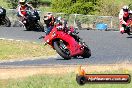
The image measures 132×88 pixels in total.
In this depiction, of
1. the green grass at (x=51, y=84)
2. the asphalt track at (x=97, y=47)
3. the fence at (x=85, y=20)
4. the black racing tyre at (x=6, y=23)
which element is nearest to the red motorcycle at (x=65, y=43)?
the asphalt track at (x=97, y=47)

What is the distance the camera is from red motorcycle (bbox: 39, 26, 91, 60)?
1859cm

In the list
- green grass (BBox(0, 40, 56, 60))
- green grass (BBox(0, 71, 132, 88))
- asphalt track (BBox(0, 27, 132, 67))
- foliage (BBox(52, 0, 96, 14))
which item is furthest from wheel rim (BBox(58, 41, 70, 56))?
foliage (BBox(52, 0, 96, 14))

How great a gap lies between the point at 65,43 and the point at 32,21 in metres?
10.6

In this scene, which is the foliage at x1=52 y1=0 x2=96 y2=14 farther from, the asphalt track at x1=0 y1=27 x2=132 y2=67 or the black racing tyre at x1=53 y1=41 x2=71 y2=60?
Result: the black racing tyre at x1=53 y1=41 x2=71 y2=60

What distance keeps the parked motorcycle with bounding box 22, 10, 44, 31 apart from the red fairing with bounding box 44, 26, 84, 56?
10.4 meters

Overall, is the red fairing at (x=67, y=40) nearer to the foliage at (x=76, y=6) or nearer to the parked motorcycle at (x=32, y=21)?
the parked motorcycle at (x=32, y=21)

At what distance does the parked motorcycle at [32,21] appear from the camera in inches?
1151

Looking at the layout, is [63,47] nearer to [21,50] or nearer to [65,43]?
[65,43]

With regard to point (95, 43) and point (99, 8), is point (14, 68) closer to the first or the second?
point (95, 43)

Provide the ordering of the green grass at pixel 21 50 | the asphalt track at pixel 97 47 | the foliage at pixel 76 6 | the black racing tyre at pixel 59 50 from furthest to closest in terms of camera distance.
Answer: the foliage at pixel 76 6 → the green grass at pixel 21 50 → the black racing tyre at pixel 59 50 → the asphalt track at pixel 97 47

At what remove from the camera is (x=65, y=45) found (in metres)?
19.0

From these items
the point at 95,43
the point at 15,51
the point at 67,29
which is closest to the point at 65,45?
the point at 67,29

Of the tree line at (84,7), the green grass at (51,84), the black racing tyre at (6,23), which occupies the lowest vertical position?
the tree line at (84,7)

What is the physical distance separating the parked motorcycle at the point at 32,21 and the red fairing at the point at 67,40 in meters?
10.4
